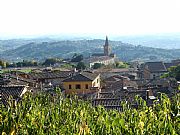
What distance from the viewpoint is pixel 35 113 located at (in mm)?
16703

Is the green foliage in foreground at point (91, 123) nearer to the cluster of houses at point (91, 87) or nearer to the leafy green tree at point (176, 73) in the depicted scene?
the cluster of houses at point (91, 87)

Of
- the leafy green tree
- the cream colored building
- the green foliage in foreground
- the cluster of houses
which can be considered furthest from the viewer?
the leafy green tree

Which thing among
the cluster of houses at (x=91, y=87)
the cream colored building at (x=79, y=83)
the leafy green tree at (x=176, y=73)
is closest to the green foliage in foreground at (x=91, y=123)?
the cluster of houses at (x=91, y=87)

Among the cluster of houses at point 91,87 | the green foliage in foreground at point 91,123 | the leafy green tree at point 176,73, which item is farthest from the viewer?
the leafy green tree at point 176,73

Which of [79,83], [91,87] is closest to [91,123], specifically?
[91,87]

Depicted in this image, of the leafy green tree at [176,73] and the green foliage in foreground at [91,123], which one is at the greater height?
the green foliage in foreground at [91,123]

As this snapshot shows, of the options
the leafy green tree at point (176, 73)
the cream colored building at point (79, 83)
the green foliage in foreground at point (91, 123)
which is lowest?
the leafy green tree at point (176, 73)

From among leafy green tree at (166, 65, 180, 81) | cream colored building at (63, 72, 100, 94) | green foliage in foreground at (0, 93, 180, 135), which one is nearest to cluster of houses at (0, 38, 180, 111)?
cream colored building at (63, 72, 100, 94)

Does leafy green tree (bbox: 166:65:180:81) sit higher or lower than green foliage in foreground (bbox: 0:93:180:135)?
lower

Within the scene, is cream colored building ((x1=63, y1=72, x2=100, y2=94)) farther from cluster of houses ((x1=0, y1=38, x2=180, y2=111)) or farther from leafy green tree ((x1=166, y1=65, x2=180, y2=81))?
leafy green tree ((x1=166, y1=65, x2=180, y2=81))

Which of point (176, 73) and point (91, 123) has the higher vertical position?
point (91, 123)

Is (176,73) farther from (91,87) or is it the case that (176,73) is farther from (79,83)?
(91,87)

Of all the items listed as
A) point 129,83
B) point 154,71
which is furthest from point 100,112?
point 154,71

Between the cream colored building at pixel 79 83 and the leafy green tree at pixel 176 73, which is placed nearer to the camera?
the cream colored building at pixel 79 83
